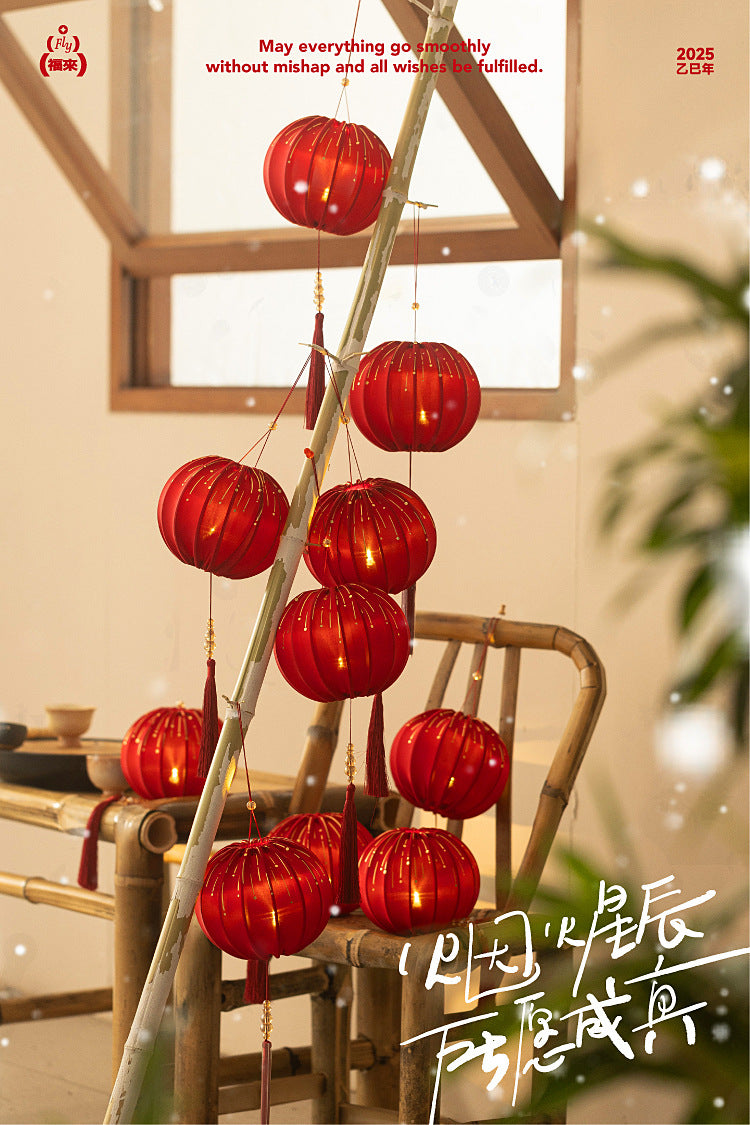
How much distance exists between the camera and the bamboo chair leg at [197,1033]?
1339 millimetres

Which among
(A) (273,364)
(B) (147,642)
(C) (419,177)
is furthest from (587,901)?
(B) (147,642)

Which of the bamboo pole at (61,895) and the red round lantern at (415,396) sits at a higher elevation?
the red round lantern at (415,396)

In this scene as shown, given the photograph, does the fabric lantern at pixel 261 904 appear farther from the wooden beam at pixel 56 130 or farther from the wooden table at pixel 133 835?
the wooden beam at pixel 56 130

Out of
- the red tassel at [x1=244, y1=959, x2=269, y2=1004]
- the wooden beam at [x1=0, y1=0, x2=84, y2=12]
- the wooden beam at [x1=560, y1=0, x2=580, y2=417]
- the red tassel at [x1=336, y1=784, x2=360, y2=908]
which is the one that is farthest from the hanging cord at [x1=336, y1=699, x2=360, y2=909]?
the wooden beam at [x1=0, y1=0, x2=84, y2=12]

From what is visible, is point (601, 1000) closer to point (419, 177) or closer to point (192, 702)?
point (419, 177)

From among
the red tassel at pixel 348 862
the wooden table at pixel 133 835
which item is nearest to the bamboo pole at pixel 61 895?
the wooden table at pixel 133 835

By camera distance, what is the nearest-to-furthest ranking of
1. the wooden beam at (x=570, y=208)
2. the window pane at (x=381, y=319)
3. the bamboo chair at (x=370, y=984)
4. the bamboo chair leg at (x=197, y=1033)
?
1. the bamboo chair at (x=370, y=984)
2. the bamboo chair leg at (x=197, y=1033)
3. the wooden beam at (x=570, y=208)
4. the window pane at (x=381, y=319)

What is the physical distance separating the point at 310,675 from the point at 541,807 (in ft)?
1.42

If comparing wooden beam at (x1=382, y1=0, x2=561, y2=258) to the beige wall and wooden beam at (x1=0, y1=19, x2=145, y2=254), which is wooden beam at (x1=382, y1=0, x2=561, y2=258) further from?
wooden beam at (x1=0, y1=19, x2=145, y2=254)

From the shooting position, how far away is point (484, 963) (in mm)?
1339

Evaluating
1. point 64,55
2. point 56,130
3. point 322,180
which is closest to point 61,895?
point 322,180

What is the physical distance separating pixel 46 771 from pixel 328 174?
898 millimetres

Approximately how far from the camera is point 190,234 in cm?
220

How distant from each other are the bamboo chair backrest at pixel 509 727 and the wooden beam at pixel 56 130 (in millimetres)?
1018
